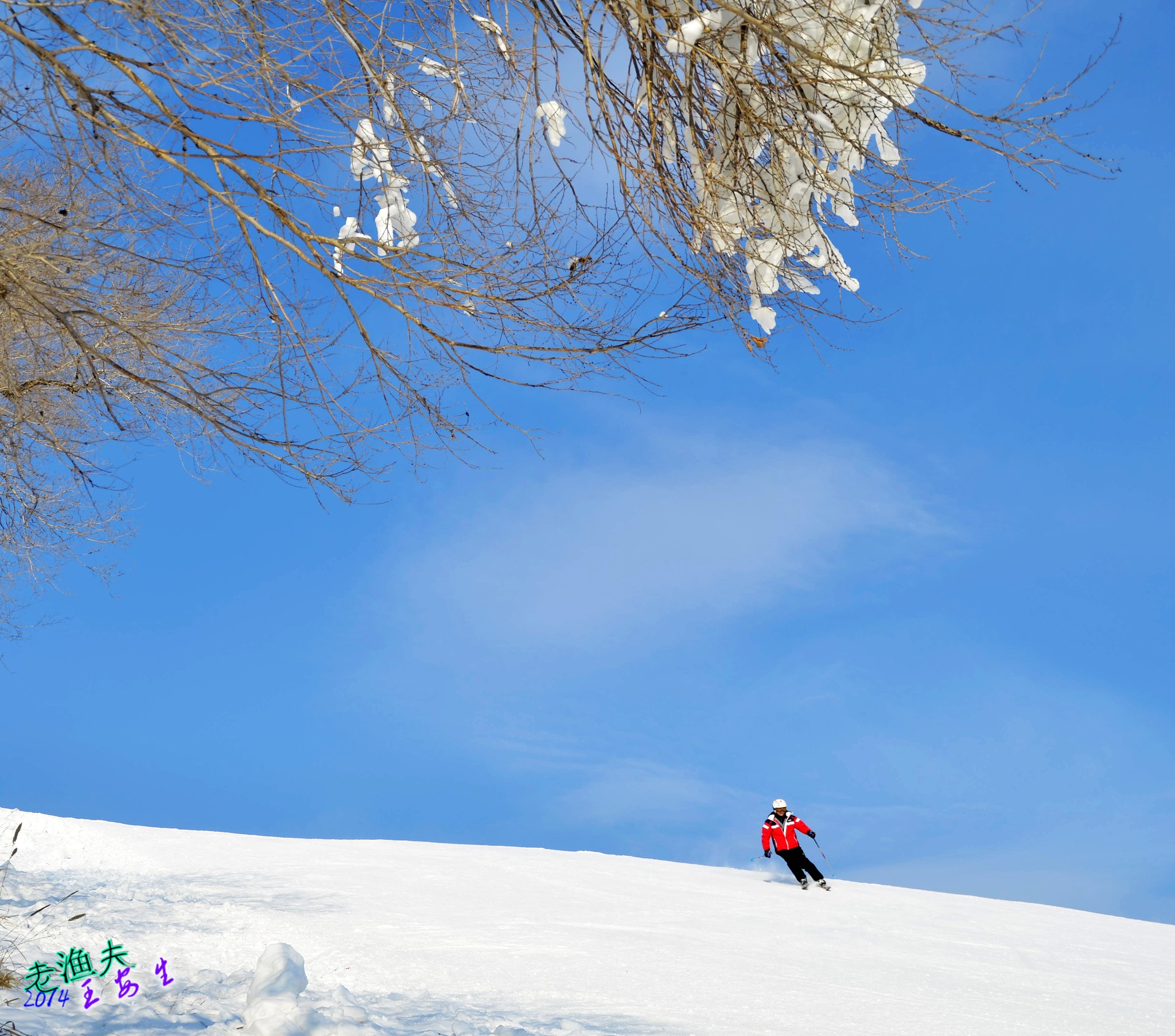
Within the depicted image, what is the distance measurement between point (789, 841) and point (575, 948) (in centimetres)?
479

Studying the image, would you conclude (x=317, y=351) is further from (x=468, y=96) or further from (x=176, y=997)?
(x=176, y=997)

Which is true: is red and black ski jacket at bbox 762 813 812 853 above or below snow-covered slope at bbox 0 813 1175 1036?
above

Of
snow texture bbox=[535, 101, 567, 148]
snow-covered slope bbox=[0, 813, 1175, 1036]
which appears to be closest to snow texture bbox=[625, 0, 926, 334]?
snow texture bbox=[535, 101, 567, 148]

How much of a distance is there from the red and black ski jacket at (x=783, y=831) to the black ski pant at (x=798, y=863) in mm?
37

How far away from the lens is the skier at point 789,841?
10359 mm

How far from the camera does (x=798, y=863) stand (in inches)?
410

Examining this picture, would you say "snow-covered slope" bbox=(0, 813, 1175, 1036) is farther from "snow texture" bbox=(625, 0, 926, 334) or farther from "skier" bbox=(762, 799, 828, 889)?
"snow texture" bbox=(625, 0, 926, 334)

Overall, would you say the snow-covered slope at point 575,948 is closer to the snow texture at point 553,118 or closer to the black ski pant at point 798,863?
the black ski pant at point 798,863

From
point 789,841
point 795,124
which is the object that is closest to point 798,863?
point 789,841

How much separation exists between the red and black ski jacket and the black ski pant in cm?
4

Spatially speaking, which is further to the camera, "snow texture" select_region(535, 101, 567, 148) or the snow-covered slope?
the snow-covered slope

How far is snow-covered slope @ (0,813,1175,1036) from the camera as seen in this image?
472 centimetres

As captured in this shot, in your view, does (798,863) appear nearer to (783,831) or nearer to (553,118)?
(783,831)

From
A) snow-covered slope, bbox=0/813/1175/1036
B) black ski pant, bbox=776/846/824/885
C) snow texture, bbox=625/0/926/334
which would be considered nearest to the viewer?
snow texture, bbox=625/0/926/334
